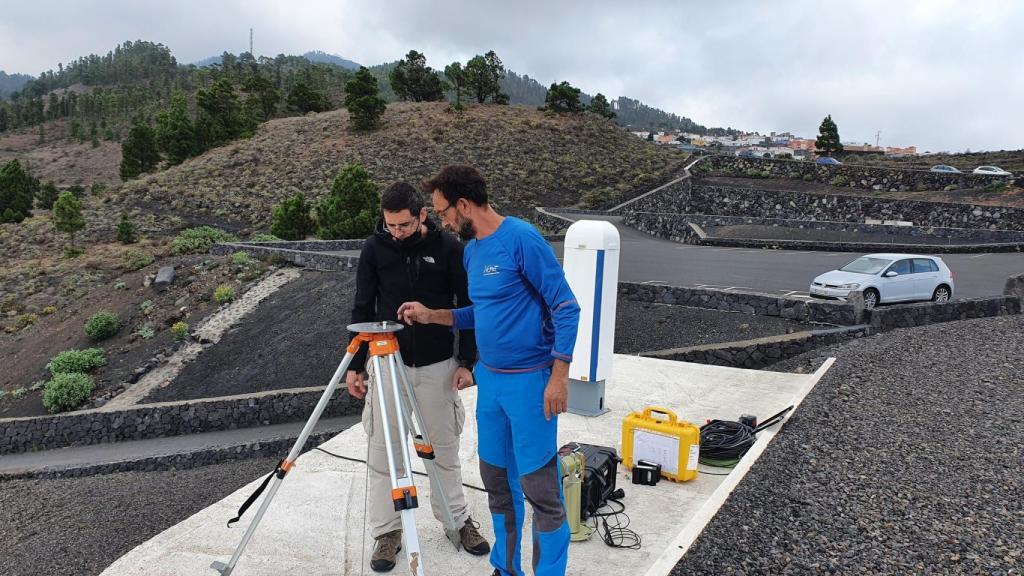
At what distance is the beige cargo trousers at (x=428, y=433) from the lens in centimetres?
A: 359

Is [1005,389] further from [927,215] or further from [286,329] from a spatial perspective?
[927,215]

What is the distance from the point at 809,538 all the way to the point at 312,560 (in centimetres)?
285

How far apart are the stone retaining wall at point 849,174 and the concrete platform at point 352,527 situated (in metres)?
34.8

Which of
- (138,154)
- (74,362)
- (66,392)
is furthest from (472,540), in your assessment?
(138,154)

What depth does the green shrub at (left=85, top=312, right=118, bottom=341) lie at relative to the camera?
55.5 ft

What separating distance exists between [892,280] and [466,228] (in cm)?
1225

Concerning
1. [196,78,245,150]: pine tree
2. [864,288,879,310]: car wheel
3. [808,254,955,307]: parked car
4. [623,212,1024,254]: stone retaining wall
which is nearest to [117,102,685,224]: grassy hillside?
[196,78,245,150]: pine tree

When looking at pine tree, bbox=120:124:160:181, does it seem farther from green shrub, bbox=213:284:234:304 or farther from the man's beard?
the man's beard

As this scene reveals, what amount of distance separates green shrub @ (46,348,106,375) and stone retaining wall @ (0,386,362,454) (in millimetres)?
3973

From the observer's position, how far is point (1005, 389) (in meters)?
6.62

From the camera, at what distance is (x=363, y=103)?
162 feet

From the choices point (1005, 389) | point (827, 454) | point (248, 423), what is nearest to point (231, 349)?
point (248, 423)

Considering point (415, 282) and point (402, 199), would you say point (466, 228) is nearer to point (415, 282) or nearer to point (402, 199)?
point (402, 199)

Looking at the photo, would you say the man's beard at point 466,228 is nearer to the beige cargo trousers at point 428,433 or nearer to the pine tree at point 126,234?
the beige cargo trousers at point 428,433
